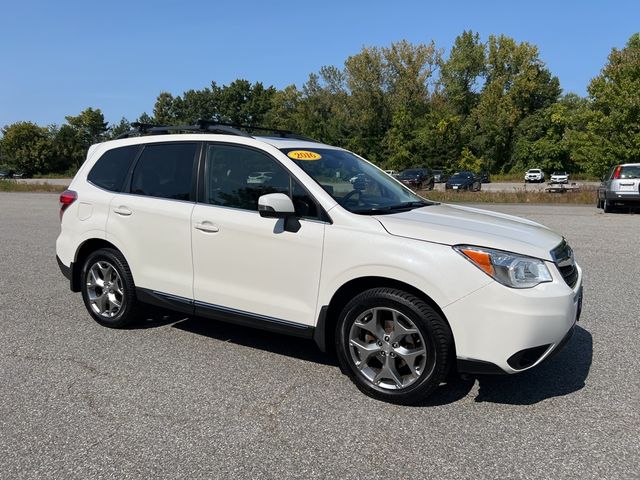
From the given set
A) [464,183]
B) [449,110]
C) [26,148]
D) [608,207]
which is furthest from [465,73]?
[26,148]

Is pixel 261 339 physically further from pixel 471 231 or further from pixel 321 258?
pixel 471 231

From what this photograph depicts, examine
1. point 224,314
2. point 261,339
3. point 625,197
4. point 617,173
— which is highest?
point 617,173

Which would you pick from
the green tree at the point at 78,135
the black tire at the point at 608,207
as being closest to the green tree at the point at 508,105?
the black tire at the point at 608,207

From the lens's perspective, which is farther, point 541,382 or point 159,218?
point 159,218

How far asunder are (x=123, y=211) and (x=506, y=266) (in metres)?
3.41

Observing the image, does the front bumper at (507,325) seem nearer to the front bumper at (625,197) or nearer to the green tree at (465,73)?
the front bumper at (625,197)

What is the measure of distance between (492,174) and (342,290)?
63.2 meters

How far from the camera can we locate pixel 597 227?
535 inches

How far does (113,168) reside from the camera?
17.2 feet

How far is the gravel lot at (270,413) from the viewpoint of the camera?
113 inches

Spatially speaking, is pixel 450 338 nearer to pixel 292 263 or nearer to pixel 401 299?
pixel 401 299

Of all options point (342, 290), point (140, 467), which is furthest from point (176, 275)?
point (140, 467)

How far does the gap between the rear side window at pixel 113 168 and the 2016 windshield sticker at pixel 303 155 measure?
70.5 inches

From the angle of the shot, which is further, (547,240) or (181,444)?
(547,240)
